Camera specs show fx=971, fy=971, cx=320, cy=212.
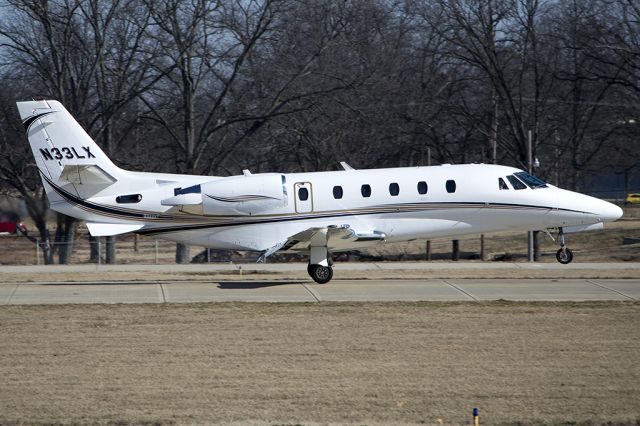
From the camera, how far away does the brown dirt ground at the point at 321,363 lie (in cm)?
1191

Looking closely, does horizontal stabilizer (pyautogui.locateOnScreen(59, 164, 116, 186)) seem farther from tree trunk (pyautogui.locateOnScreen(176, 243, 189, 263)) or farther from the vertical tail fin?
tree trunk (pyautogui.locateOnScreen(176, 243, 189, 263))

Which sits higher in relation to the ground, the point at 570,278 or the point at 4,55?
the point at 4,55

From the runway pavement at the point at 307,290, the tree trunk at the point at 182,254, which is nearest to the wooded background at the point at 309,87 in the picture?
the tree trunk at the point at 182,254

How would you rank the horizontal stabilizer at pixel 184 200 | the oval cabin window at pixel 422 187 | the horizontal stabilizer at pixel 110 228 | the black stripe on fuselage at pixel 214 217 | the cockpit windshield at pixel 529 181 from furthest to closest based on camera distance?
the cockpit windshield at pixel 529 181, the oval cabin window at pixel 422 187, the horizontal stabilizer at pixel 110 228, the black stripe on fuselage at pixel 214 217, the horizontal stabilizer at pixel 184 200

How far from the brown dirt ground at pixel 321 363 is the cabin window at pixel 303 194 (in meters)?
3.81

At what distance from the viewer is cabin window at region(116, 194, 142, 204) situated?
22719 millimetres

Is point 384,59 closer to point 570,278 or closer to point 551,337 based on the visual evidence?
point 570,278

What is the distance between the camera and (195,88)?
37.2m

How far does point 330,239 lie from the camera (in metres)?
22.7

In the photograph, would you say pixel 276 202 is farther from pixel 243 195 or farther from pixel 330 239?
pixel 330 239

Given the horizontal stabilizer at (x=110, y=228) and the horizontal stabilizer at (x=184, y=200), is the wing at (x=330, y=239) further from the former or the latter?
the horizontal stabilizer at (x=110, y=228)

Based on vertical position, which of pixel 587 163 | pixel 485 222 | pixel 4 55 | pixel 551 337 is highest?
pixel 4 55

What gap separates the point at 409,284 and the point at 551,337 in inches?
280

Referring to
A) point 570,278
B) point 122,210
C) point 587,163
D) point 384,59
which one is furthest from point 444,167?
point 587,163
